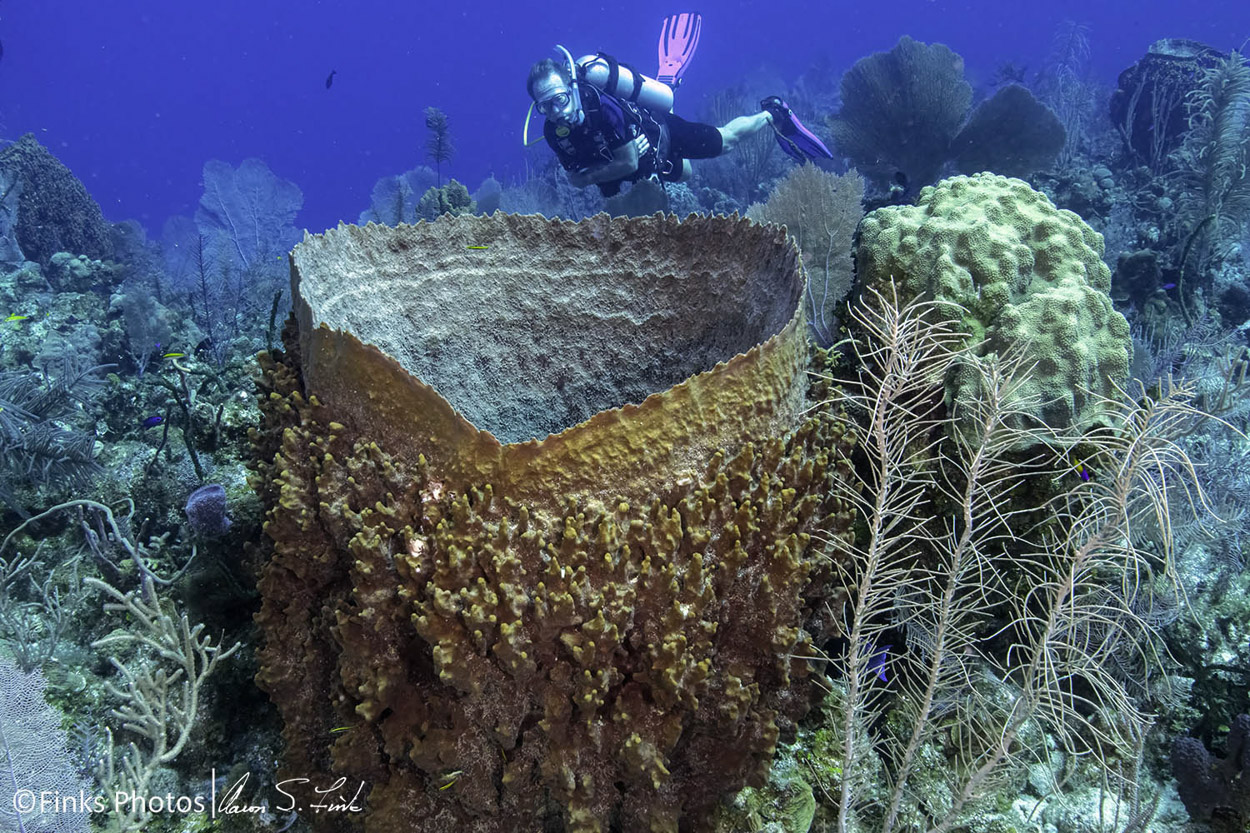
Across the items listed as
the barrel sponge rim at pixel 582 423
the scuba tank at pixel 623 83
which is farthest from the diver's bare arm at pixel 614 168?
the barrel sponge rim at pixel 582 423

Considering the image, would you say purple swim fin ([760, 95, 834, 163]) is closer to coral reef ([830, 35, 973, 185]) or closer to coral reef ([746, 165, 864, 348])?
coral reef ([830, 35, 973, 185])

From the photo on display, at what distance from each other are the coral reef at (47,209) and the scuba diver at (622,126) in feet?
34.8

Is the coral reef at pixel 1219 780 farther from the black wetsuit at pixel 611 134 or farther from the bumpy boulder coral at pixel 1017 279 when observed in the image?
the black wetsuit at pixel 611 134

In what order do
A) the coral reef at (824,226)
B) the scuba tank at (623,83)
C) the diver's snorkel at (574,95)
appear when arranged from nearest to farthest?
the coral reef at (824,226)
the diver's snorkel at (574,95)
the scuba tank at (623,83)

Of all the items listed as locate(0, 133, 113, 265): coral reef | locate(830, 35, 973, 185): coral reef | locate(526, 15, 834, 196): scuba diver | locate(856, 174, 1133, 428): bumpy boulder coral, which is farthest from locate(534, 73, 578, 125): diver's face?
locate(0, 133, 113, 265): coral reef

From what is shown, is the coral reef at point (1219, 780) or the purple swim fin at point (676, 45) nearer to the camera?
the coral reef at point (1219, 780)

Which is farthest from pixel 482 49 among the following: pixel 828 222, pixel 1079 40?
pixel 828 222

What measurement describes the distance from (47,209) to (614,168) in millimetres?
12085

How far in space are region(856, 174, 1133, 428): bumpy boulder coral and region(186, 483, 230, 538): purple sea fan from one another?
Result: 11.4ft

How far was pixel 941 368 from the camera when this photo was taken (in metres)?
2.36

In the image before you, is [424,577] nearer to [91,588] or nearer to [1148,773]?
[91,588]

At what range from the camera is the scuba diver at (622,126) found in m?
9.45

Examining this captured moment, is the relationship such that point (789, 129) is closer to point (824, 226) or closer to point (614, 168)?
point (614, 168)

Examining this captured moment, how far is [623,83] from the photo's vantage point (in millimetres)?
10672
